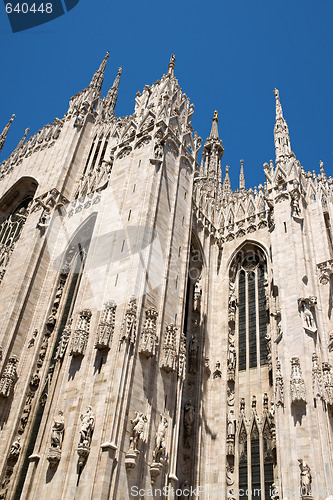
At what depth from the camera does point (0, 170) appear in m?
34.6

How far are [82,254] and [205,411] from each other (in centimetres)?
1001

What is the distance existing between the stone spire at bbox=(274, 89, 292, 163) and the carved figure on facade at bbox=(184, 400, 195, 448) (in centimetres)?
1378

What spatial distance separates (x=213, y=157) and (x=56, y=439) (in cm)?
2491

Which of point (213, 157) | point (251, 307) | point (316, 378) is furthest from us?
point (213, 157)

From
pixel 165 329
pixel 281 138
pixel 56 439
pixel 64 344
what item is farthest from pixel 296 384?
pixel 281 138

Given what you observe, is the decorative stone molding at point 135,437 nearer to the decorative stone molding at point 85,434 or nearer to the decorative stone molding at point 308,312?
the decorative stone molding at point 85,434

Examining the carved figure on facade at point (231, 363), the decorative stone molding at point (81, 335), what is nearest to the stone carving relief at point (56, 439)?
the decorative stone molding at point (81, 335)

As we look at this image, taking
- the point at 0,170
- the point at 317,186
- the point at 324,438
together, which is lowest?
the point at 324,438

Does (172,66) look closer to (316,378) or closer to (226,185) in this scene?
(226,185)

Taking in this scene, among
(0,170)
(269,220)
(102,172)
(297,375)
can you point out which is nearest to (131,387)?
(297,375)

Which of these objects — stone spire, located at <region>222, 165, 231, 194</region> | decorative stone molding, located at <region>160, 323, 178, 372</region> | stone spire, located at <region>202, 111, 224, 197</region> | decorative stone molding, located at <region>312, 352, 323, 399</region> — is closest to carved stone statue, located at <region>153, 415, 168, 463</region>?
decorative stone molding, located at <region>160, 323, 178, 372</region>

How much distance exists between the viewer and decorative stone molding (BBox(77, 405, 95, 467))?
1351cm

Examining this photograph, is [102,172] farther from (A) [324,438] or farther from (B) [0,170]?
(A) [324,438]

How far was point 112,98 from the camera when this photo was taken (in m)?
36.1
